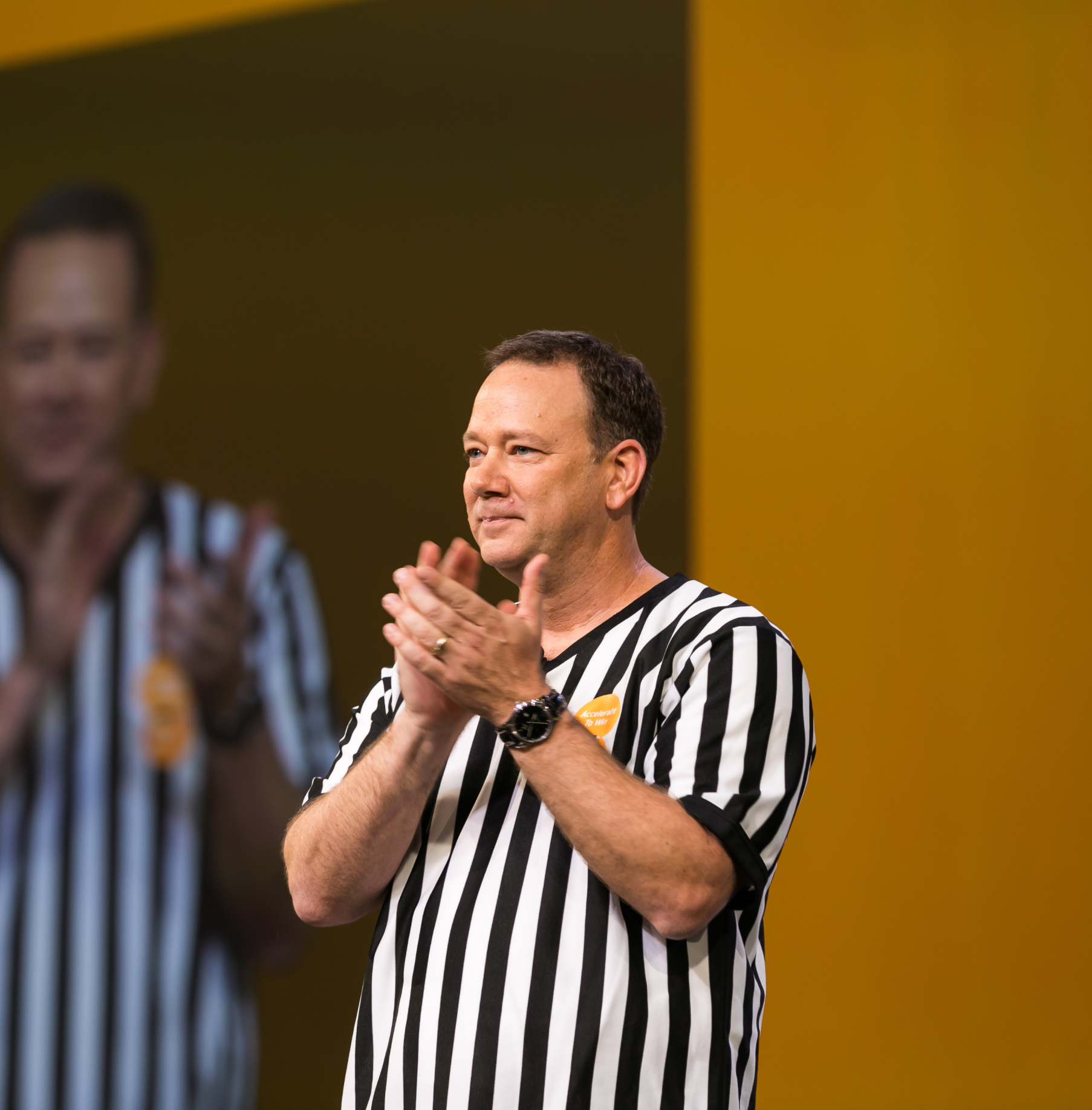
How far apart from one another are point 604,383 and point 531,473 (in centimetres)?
17

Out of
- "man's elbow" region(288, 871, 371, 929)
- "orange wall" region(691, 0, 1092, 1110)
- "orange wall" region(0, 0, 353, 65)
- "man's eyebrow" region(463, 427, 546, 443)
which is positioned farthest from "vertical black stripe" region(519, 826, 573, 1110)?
"orange wall" region(0, 0, 353, 65)

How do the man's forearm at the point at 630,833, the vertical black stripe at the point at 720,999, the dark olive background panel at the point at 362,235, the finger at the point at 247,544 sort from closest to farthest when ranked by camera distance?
the man's forearm at the point at 630,833, the vertical black stripe at the point at 720,999, the dark olive background panel at the point at 362,235, the finger at the point at 247,544

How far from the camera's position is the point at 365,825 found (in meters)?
1.39

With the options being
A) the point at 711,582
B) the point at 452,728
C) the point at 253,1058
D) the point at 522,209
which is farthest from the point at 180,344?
the point at 452,728

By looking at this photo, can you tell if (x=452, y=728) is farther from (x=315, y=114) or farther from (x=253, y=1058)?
(x=315, y=114)

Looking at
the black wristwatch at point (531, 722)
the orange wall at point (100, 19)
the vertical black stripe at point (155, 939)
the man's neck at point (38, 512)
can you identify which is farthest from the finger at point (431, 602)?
the orange wall at point (100, 19)

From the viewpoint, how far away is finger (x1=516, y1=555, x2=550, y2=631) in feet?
4.31

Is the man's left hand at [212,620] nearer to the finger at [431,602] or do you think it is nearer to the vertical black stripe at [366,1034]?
the vertical black stripe at [366,1034]

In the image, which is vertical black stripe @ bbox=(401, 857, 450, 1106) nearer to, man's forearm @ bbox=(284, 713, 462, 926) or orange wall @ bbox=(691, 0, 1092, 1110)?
man's forearm @ bbox=(284, 713, 462, 926)

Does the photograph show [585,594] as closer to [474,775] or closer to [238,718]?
[474,775]

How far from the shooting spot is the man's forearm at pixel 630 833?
1221mm

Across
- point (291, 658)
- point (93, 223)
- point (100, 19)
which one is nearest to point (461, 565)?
point (291, 658)

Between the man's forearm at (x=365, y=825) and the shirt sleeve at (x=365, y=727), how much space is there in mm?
91

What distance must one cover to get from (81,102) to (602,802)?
3.29m
